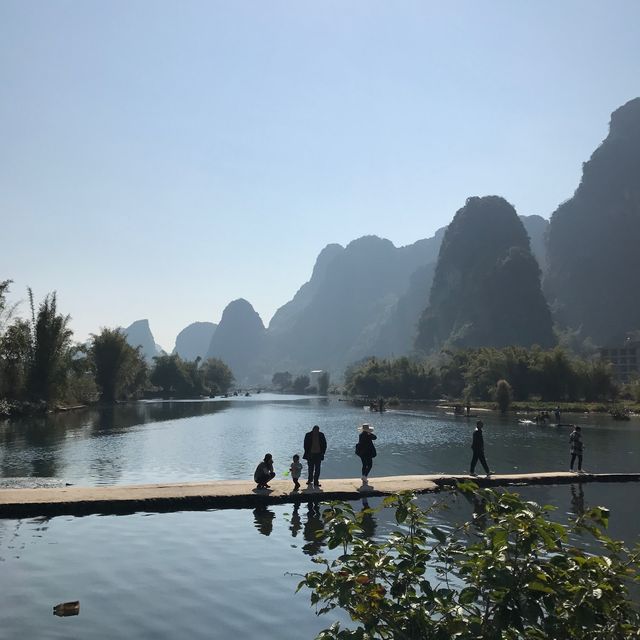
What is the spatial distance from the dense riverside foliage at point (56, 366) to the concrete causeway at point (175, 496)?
45.2m

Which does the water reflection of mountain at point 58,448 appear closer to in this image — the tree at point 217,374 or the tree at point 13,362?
the tree at point 13,362

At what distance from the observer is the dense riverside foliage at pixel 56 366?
62.4 metres

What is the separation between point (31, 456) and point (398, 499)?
31.6 meters

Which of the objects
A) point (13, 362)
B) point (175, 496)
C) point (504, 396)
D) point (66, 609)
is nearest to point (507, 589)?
point (66, 609)

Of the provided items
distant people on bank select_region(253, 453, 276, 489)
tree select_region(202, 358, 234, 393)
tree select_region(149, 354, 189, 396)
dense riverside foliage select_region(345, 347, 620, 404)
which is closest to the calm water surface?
distant people on bank select_region(253, 453, 276, 489)

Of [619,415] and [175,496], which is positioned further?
[619,415]

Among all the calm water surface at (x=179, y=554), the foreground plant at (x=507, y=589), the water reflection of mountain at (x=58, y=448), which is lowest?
the water reflection of mountain at (x=58, y=448)

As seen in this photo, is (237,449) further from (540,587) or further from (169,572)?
(540,587)

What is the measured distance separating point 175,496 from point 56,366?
202 ft

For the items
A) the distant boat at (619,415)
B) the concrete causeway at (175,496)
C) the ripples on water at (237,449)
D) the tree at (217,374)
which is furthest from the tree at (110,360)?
the concrete causeway at (175,496)

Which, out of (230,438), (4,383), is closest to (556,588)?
(230,438)

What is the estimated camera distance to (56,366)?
237ft

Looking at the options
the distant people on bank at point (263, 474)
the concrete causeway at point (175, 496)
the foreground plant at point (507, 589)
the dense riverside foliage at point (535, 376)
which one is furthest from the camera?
the dense riverside foliage at point (535, 376)

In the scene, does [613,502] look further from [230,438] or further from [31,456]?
[230,438]
